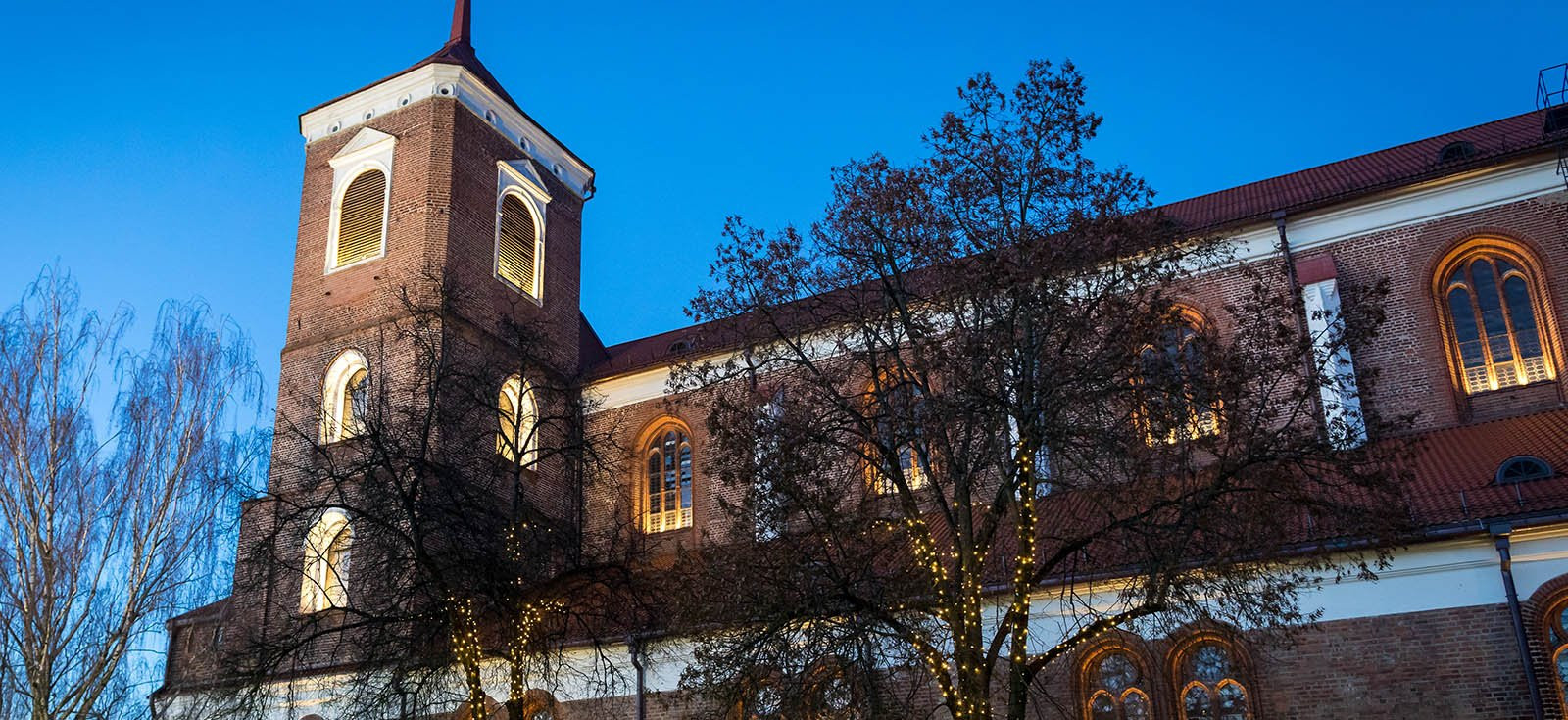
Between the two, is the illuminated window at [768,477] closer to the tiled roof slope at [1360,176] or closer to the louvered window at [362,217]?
the tiled roof slope at [1360,176]

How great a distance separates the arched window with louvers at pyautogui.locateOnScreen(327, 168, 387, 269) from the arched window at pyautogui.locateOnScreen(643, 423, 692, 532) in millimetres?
7768

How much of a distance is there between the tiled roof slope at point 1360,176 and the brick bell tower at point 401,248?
24.1 feet

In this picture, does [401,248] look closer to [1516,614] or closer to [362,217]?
[362,217]

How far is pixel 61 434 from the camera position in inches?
907

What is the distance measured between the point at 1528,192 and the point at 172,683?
2755 cm

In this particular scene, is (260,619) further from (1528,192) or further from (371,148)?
(1528,192)

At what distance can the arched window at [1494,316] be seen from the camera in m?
21.6

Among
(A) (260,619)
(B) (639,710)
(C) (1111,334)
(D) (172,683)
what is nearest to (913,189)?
(C) (1111,334)

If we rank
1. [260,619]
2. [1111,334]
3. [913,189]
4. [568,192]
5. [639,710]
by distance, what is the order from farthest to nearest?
[568,192] < [260,619] < [639,710] < [913,189] < [1111,334]

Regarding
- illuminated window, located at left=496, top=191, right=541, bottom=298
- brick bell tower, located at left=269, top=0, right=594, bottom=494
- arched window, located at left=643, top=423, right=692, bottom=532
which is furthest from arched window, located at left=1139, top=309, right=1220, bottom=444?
illuminated window, located at left=496, top=191, right=541, bottom=298

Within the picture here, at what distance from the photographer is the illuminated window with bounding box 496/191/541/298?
3117 centimetres

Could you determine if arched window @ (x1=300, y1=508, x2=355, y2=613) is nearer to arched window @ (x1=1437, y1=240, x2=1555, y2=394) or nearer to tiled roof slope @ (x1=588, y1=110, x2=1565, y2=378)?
tiled roof slope @ (x1=588, y1=110, x2=1565, y2=378)

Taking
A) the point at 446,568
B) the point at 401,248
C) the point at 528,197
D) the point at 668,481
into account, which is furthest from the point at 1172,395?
the point at 528,197

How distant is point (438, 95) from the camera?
30.4 m
